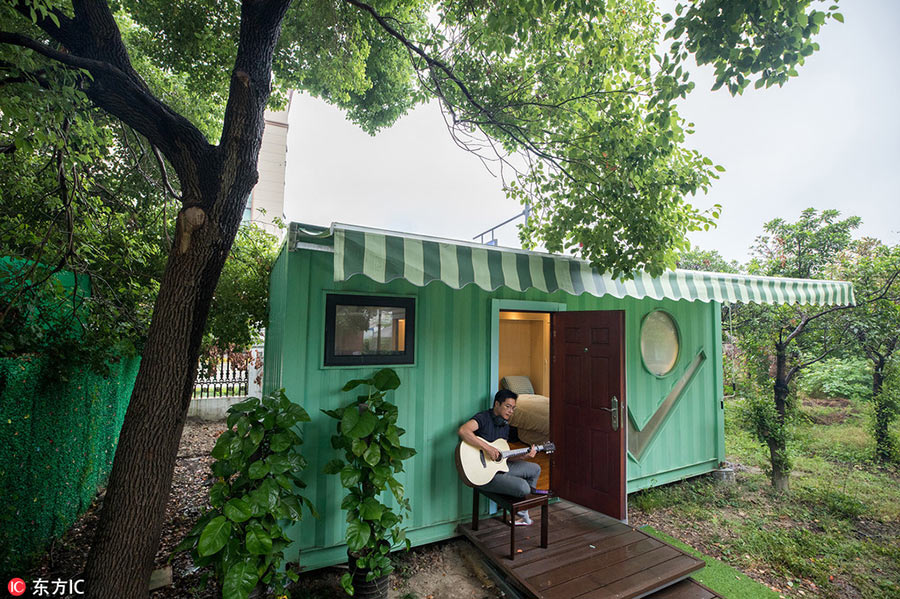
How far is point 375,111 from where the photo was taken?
734cm

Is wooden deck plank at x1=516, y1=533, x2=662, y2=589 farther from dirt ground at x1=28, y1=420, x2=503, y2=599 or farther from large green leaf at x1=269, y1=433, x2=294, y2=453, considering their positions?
large green leaf at x1=269, y1=433, x2=294, y2=453

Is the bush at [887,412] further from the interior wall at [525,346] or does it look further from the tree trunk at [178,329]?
the tree trunk at [178,329]

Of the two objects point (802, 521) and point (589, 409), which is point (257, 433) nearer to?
point (589, 409)

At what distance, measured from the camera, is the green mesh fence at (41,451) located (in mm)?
2541

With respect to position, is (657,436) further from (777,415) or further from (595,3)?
(595,3)

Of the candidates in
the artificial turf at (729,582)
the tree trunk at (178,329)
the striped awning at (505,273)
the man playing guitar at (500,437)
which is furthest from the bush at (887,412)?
the tree trunk at (178,329)

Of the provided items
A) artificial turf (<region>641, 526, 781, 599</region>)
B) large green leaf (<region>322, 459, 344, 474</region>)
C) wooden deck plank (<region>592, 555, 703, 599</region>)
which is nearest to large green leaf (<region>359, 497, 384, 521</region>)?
large green leaf (<region>322, 459, 344, 474</region>)

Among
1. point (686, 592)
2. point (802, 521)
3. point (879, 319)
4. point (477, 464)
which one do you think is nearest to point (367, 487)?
point (477, 464)

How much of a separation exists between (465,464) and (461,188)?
80.4 ft

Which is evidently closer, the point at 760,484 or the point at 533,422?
the point at 760,484

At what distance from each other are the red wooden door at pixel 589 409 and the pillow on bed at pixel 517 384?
11.4ft

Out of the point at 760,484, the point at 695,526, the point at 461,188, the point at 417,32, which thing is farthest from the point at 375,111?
the point at 461,188

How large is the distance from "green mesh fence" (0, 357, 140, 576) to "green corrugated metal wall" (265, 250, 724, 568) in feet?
5.43

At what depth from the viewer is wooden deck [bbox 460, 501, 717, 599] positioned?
2.81 meters
